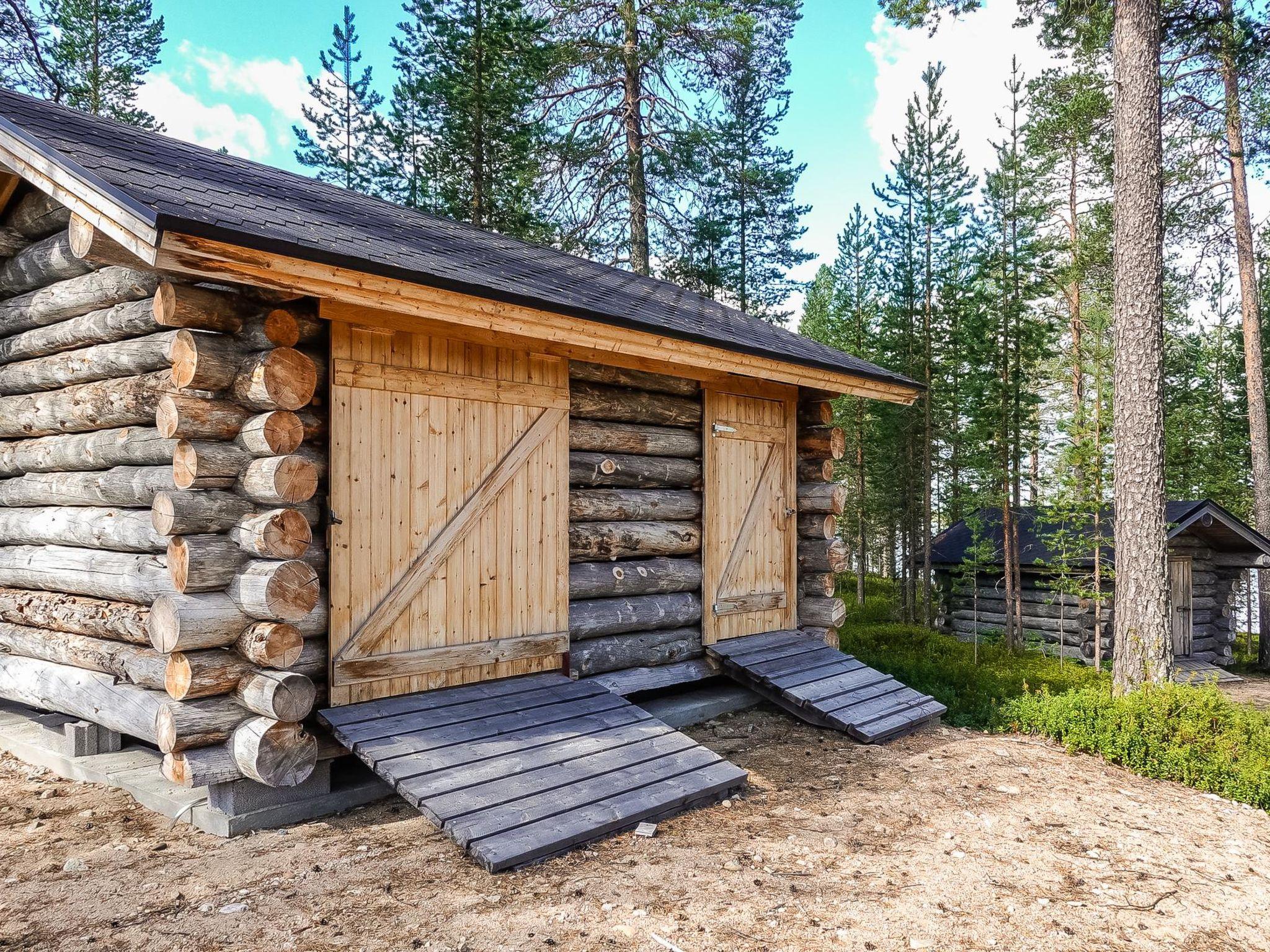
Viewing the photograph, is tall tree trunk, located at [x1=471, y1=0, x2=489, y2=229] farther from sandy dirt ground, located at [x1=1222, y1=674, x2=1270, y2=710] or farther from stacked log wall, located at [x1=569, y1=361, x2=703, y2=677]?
sandy dirt ground, located at [x1=1222, y1=674, x2=1270, y2=710]

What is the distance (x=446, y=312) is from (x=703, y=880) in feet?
12.1

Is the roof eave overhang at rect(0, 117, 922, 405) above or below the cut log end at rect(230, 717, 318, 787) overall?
above

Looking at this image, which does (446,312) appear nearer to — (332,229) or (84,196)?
(332,229)

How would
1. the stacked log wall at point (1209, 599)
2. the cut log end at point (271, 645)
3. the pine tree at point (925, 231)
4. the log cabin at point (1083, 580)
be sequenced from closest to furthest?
the cut log end at point (271, 645)
the log cabin at point (1083, 580)
the stacked log wall at point (1209, 599)
the pine tree at point (925, 231)

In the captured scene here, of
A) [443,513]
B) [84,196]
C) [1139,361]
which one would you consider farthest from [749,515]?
[84,196]

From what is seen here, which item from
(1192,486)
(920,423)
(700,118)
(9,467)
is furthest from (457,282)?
(1192,486)

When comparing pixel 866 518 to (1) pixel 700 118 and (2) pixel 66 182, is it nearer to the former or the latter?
(1) pixel 700 118

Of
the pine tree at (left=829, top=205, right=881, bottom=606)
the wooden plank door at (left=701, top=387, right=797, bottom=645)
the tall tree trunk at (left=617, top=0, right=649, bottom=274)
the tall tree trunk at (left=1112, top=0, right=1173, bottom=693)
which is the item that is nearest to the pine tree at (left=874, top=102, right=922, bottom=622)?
the pine tree at (left=829, top=205, right=881, bottom=606)

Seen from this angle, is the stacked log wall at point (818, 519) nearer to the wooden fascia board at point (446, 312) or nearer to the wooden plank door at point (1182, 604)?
the wooden fascia board at point (446, 312)

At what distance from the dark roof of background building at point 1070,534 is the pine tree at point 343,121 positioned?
13.9 meters

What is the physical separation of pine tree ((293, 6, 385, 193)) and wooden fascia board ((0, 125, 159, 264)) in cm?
1179

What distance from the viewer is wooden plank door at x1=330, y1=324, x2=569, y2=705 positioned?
5.42 m

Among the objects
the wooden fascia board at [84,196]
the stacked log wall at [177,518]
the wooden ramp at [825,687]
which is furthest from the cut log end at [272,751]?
the wooden ramp at [825,687]

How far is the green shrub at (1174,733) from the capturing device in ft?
20.8
